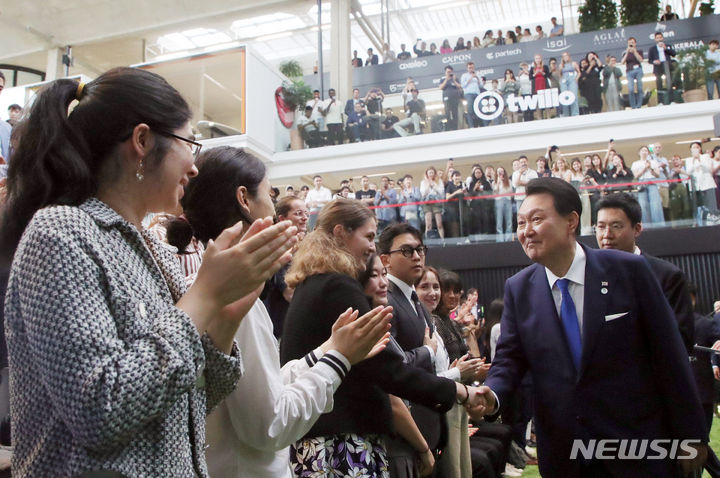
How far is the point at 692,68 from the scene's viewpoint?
1366 cm

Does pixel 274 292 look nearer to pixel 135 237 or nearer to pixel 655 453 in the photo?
pixel 655 453

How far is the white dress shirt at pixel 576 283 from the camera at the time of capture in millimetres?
2355

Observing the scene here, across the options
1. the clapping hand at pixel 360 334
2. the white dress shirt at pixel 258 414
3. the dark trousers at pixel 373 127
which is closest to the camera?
the white dress shirt at pixel 258 414

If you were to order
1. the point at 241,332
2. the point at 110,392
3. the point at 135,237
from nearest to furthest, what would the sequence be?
the point at 110,392
the point at 135,237
the point at 241,332

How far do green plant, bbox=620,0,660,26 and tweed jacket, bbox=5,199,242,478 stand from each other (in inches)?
746

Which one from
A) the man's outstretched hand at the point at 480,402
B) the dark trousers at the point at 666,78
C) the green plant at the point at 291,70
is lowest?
the man's outstretched hand at the point at 480,402

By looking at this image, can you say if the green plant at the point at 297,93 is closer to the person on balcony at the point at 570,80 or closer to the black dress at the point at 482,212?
the person on balcony at the point at 570,80

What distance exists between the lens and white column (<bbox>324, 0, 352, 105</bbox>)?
18219 millimetres

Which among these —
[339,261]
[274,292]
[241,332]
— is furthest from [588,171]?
[241,332]

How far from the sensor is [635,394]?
7.13 ft

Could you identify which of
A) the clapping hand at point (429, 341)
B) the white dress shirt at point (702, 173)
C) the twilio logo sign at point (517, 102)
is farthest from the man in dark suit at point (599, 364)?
the twilio logo sign at point (517, 102)

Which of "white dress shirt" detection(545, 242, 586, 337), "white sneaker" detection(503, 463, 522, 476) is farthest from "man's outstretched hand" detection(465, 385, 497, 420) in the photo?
"white sneaker" detection(503, 463, 522, 476)

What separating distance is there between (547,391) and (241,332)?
1.39 metres

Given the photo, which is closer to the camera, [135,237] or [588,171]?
[135,237]
